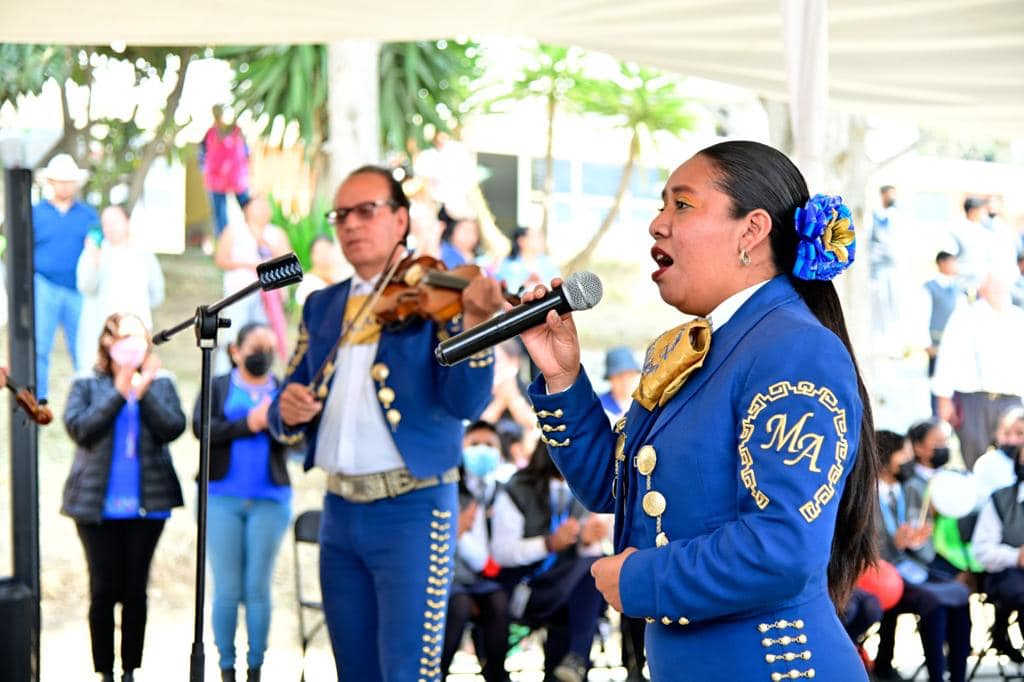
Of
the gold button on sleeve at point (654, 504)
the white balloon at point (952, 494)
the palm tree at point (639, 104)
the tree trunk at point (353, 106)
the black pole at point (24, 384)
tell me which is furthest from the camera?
the palm tree at point (639, 104)

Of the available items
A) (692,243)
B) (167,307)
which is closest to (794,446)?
(692,243)

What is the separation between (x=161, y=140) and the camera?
11914mm

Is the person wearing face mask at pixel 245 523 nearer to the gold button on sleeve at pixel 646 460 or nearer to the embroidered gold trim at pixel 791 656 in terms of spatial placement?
the gold button on sleeve at pixel 646 460

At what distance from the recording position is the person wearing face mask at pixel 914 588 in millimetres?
6445

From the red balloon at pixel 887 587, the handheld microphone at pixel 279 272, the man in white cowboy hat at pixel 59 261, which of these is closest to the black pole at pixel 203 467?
the handheld microphone at pixel 279 272

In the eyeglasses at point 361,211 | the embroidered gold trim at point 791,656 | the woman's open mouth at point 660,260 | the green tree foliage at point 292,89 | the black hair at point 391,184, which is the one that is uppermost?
the green tree foliage at point 292,89

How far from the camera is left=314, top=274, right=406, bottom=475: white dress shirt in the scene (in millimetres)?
3803

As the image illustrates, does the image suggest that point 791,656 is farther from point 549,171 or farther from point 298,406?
point 549,171

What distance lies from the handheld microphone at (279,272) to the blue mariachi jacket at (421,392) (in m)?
0.86

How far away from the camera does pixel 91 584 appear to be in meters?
5.77

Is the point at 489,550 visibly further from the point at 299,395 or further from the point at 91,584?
the point at 299,395

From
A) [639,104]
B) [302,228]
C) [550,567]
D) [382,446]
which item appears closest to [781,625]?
[382,446]

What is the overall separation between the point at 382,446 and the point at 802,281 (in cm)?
181

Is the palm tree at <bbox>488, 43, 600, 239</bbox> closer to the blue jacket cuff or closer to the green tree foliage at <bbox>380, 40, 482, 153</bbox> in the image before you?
the green tree foliage at <bbox>380, 40, 482, 153</bbox>
